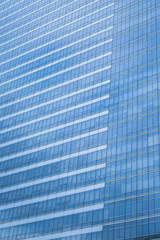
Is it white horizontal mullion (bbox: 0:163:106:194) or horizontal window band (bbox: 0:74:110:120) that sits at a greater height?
horizontal window band (bbox: 0:74:110:120)

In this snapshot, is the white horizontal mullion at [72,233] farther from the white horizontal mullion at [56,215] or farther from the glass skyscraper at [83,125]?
the white horizontal mullion at [56,215]

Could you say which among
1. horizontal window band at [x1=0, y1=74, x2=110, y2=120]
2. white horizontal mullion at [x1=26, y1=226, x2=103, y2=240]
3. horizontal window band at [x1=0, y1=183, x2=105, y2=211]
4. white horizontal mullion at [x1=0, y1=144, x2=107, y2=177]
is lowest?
white horizontal mullion at [x1=26, y1=226, x2=103, y2=240]

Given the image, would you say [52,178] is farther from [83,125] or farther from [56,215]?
[83,125]

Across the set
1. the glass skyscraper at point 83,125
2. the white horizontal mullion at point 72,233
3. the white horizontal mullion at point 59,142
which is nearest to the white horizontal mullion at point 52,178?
the glass skyscraper at point 83,125

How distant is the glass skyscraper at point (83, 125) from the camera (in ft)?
290

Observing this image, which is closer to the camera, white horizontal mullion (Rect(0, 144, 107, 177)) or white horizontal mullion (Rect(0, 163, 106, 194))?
white horizontal mullion (Rect(0, 163, 106, 194))

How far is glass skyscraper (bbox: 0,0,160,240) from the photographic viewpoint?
88.2 m

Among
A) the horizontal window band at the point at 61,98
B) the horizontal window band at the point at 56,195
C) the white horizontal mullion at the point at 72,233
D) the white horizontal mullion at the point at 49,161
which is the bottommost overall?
the white horizontal mullion at the point at 72,233

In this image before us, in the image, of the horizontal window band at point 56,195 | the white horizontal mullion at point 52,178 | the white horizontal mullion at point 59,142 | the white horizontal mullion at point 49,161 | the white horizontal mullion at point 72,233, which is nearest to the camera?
the white horizontal mullion at point 72,233

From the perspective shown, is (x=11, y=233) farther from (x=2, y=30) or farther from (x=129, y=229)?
(x=2, y=30)

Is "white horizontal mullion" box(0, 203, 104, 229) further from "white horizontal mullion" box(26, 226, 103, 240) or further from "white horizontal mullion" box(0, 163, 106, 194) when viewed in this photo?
"white horizontal mullion" box(0, 163, 106, 194)

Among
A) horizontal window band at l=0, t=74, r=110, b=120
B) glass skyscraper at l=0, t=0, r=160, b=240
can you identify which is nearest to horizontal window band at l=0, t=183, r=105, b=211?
glass skyscraper at l=0, t=0, r=160, b=240

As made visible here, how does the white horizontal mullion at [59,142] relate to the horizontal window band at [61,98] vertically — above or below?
below

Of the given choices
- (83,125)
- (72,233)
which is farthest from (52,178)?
(72,233)
